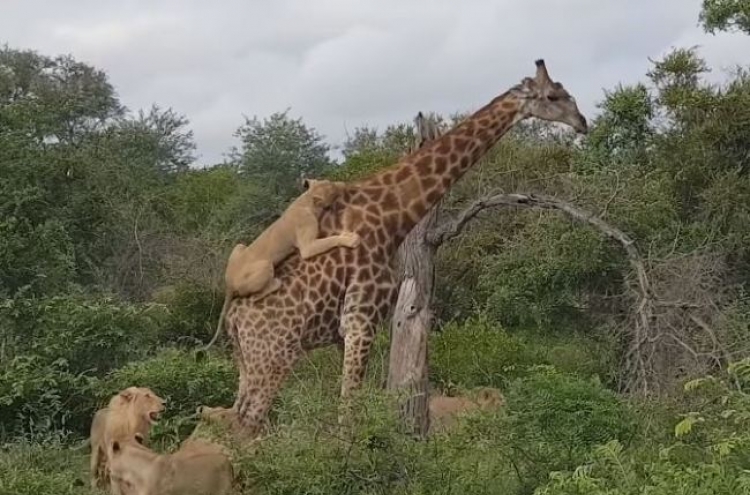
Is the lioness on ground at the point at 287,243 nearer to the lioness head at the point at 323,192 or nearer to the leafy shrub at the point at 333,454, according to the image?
the lioness head at the point at 323,192

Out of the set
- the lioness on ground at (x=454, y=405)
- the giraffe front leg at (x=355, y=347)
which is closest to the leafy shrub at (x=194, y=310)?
the lioness on ground at (x=454, y=405)

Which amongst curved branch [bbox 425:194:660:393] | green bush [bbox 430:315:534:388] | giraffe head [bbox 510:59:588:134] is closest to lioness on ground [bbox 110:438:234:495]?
curved branch [bbox 425:194:660:393]

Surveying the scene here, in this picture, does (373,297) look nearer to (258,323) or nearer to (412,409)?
(258,323)

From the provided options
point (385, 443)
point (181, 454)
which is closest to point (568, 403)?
point (385, 443)

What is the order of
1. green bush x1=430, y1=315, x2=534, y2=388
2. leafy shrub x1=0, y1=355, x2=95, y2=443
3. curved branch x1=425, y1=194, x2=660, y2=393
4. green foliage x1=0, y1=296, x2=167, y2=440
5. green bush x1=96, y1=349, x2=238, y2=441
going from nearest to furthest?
curved branch x1=425, y1=194, x2=660, y2=393 → leafy shrub x1=0, y1=355, x2=95, y2=443 → green foliage x1=0, y1=296, x2=167, y2=440 → green bush x1=96, y1=349, x2=238, y2=441 → green bush x1=430, y1=315, x2=534, y2=388

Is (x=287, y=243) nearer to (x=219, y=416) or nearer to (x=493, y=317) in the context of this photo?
(x=219, y=416)

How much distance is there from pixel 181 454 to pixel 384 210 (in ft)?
6.31

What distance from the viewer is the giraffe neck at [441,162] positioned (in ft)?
25.1

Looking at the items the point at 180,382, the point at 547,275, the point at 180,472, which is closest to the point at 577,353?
the point at 547,275

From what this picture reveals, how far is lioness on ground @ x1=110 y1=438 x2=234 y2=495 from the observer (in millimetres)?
6711

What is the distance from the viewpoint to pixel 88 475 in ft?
29.0

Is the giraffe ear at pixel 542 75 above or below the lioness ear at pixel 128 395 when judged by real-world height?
above

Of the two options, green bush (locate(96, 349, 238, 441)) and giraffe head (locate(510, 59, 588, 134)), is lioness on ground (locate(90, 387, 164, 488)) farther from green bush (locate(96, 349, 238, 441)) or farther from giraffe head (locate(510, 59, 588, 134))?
green bush (locate(96, 349, 238, 441))

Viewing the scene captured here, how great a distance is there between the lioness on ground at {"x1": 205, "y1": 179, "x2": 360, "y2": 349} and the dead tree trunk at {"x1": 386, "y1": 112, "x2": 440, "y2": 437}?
130 cm
